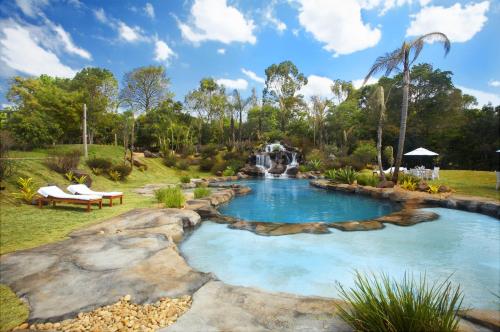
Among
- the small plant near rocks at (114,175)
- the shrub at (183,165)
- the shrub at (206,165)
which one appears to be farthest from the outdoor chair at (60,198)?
the shrub at (206,165)

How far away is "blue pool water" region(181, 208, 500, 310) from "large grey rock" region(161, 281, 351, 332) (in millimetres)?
1039

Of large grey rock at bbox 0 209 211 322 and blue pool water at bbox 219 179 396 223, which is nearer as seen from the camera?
large grey rock at bbox 0 209 211 322

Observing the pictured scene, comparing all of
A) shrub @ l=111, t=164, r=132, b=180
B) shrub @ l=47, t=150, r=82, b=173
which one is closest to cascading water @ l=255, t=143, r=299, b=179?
shrub @ l=111, t=164, r=132, b=180

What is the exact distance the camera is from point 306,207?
986cm

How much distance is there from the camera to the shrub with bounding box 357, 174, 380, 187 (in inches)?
504

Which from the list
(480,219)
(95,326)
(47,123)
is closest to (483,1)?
(95,326)

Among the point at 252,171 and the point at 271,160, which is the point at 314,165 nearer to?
the point at 271,160

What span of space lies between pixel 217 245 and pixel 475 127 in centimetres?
1580

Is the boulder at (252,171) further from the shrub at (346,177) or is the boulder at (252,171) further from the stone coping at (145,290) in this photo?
the stone coping at (145,290)

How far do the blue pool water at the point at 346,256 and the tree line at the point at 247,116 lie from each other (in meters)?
9.18

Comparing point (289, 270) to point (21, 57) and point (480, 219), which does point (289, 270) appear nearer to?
point (480, 219)

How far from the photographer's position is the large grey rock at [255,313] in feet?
7.50

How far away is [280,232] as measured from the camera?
6.25 m

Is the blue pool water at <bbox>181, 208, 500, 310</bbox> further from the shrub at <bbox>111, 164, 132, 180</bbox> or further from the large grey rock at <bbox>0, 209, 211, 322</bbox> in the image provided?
the shrub at <bbox>111, 164, 132, 180</bbox>
